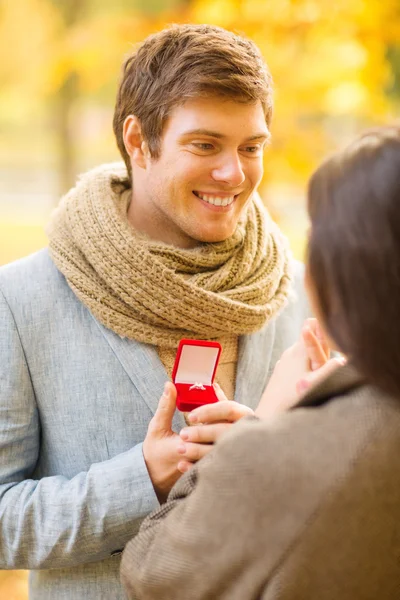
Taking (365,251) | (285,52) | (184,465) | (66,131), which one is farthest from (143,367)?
(66,131)

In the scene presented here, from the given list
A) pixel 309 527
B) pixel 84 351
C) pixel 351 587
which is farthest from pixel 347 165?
pixel 84 351

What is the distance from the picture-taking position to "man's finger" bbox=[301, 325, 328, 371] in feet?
5.07

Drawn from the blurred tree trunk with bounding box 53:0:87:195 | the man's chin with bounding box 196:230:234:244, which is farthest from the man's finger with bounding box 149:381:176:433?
the blurred tree trunk with bounding box 53:0:87:195

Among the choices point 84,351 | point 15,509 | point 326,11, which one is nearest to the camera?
point 15,509

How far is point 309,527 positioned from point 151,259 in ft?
2.95

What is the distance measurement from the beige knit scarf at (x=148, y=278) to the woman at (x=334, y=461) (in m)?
0.69

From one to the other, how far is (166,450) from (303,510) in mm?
536

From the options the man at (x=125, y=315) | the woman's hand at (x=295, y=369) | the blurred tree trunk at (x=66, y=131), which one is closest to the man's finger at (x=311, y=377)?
the woman's hand at (x=295, y=369)

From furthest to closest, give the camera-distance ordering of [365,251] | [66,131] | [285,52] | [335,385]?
1. [66,131]
2. [285,52]
3. [335,385]
4. [365,251]

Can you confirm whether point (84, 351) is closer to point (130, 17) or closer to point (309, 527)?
point (309, 527)

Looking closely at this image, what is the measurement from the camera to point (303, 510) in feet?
3.62

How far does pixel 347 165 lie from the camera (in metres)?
1.13

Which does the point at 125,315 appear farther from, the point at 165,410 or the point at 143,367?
the point at 165,410

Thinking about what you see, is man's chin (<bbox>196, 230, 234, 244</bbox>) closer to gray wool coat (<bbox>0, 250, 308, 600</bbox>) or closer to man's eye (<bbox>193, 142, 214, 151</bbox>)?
man's eye (<bbox>193, 142, 214, 151</bbox>)
